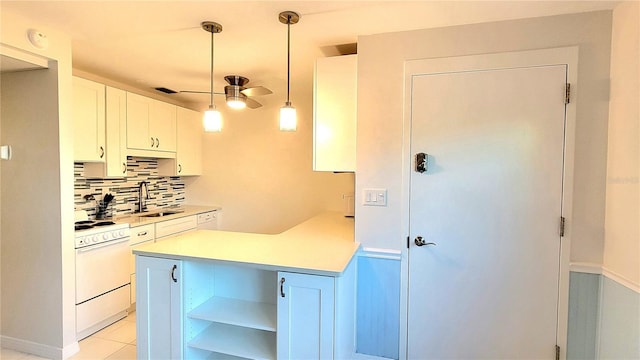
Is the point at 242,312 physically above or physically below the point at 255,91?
below

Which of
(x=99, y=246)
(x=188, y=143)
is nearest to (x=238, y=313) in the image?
(x=99, y=246)

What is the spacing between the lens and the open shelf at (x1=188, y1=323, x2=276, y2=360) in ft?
6.23

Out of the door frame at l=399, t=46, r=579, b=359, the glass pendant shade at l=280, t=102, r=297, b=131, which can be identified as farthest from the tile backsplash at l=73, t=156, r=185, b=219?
the door frame at l=399, t=46, r=579, b=359

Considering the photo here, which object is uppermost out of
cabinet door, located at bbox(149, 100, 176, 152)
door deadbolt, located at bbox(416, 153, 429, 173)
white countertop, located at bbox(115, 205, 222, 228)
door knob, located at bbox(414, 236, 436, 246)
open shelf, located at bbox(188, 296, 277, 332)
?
cabinet door, located at bbox(149, 100, 176, 152)

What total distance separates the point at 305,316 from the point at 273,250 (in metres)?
0.48

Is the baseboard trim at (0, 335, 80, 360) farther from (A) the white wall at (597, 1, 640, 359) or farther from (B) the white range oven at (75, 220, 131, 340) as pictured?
(A) the white wall at (597, 1, 640, 359)

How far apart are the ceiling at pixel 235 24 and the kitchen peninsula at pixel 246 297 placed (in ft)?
4.77

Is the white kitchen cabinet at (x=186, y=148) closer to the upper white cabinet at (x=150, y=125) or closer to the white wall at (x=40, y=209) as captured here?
the upper white cabinet at (x=150, y=125)

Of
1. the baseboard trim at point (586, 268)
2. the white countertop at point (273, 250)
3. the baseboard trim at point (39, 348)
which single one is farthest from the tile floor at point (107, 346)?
the baseboard trim at point (586, 268)

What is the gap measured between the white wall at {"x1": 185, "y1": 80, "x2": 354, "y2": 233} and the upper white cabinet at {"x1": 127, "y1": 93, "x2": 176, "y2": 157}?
60 cm

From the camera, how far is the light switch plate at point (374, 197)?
2182mm

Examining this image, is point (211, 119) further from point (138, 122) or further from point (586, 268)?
point (586, 268)

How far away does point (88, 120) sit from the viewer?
113 inches

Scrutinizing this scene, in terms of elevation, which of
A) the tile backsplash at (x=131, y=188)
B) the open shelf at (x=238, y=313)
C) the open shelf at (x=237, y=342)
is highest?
the tile backsplash at (x=131, y=188)
